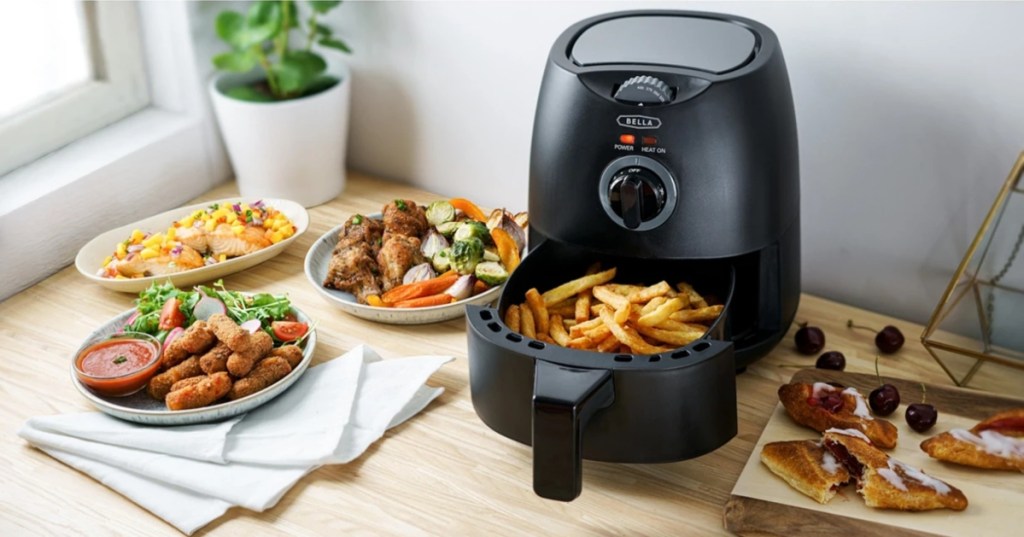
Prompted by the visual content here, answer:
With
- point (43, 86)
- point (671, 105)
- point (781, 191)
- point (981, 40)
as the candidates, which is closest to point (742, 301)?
point (781, 191)

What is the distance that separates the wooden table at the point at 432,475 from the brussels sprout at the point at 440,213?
0.18 m

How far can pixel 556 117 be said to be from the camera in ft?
4.02

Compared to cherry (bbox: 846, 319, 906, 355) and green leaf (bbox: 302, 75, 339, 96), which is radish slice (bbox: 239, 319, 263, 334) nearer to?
green leaf (bbox: 302, 75, 339, 96)

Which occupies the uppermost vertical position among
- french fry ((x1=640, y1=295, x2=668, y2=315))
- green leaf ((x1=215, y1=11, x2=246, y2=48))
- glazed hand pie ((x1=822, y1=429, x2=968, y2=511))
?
green leaf ((x1=215, y1=11, x2=246, y2=48))

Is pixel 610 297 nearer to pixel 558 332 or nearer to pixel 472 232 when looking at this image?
pixel 558 332

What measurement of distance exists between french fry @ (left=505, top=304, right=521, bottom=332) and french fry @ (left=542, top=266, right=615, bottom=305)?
0.05 metres

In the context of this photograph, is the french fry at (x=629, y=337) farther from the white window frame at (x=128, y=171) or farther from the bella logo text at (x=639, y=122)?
the white window frame at (x=128, y=171)

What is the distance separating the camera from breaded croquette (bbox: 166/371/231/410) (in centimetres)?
123

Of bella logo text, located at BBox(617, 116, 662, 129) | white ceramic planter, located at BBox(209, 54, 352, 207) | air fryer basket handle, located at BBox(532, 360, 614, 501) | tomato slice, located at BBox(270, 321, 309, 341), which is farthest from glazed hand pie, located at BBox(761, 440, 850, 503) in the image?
white ceramic planter, located at BBox(209, 54, 352, 207)

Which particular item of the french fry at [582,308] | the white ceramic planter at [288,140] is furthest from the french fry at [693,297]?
the white ceramic planter at [288,140]

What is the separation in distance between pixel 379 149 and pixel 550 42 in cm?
40

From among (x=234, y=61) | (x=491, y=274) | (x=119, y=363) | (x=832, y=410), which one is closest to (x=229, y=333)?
(x=119, y=363)

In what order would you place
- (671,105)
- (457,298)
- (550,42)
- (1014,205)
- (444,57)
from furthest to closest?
(444,57), (550,42), (457,298), (1014,205), (671,105)

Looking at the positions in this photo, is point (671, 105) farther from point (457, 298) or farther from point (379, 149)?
point (379, 149)
